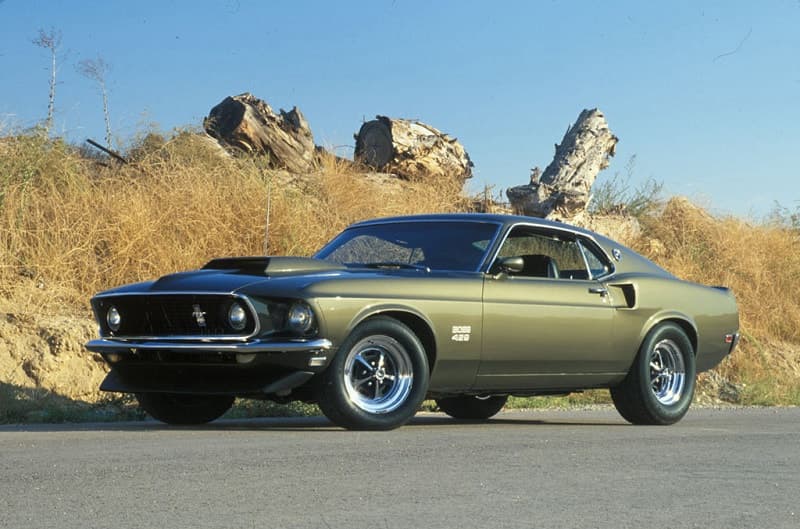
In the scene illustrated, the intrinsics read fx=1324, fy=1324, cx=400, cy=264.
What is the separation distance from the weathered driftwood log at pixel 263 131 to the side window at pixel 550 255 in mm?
9057

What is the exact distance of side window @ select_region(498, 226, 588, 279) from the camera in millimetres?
9914

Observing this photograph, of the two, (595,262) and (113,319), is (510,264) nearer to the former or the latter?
(595,262)

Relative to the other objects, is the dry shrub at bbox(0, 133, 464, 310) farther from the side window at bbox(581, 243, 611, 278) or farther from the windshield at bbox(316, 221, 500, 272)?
the side window at bbox(581, 243, 611, 278)

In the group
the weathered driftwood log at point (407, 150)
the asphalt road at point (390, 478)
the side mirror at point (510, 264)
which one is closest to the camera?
the asphalt road at point (390, 478)

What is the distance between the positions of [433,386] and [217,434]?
1.50m

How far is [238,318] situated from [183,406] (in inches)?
58.8

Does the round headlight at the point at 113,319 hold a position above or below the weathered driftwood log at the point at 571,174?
below

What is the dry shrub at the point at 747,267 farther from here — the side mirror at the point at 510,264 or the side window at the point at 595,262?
the side mirror at the point at 510,264

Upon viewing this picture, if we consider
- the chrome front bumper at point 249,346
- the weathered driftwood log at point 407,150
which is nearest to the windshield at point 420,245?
the chrome front bumper at point 249,346

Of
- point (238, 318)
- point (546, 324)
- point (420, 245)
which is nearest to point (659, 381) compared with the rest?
point (546, 324)

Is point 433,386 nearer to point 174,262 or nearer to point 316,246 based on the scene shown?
point 174,262

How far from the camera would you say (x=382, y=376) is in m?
8.48

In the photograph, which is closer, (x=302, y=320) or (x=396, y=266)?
(x=302, y=320)

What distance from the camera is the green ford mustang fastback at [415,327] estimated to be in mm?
8188
